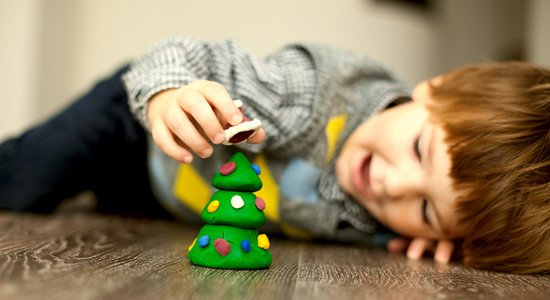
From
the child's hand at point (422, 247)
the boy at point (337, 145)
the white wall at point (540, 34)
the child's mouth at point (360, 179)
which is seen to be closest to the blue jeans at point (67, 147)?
the boy at point (337, 145)

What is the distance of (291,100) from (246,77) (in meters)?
0.10

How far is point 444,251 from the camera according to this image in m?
1.00

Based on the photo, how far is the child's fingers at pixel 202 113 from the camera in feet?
2.30

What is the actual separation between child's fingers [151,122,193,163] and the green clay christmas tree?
0.05 m

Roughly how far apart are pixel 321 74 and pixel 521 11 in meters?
2.84

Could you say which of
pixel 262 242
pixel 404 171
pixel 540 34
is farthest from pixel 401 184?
pixel 540 34

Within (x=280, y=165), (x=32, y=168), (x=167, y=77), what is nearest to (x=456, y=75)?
(x=280, y=165)

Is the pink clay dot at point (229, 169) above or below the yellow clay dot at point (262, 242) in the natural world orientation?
above

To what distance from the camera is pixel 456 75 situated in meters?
1.13

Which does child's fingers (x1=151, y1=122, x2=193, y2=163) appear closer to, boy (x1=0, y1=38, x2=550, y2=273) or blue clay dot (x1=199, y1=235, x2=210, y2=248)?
boy (x1=0, y1=38, x2=550, y2=273)

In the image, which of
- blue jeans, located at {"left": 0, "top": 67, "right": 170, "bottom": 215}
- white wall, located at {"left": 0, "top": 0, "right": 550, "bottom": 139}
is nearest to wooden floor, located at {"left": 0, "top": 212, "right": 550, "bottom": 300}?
blue jeans, located at {"left": 0, "top": 67, "right": 170, "bottom": 215}

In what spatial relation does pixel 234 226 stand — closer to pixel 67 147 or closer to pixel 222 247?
pixel 222 247

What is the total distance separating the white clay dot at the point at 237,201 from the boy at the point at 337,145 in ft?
0.23

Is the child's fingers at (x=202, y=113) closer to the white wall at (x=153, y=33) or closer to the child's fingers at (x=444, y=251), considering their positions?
the child's fingers at (x=444, y=251)
